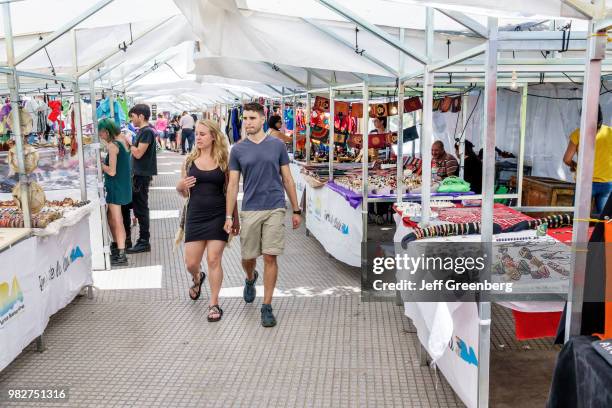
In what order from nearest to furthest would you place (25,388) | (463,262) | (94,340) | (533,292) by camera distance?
(533,292) → (463,262) → (25,388) → (94,340)

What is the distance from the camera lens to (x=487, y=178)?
8.84 feet

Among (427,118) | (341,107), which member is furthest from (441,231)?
(341,107)

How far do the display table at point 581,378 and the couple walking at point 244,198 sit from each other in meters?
2.56

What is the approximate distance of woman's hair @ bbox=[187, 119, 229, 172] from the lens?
184 inches

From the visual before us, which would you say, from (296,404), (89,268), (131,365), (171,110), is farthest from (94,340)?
(171,110)

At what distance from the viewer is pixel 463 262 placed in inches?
123

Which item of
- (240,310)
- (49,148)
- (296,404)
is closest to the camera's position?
(296,404)

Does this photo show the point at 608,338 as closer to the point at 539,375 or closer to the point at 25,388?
the point at 539,375

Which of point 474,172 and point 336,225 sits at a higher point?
point 474,172

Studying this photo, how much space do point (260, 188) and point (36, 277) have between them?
5.91 ft

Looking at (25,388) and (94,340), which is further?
(94,340)

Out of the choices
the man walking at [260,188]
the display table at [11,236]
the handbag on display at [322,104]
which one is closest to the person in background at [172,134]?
the handbag on display at [322,104]

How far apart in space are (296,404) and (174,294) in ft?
8.16

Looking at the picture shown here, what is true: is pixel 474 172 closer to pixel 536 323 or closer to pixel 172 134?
pixel 536 323
